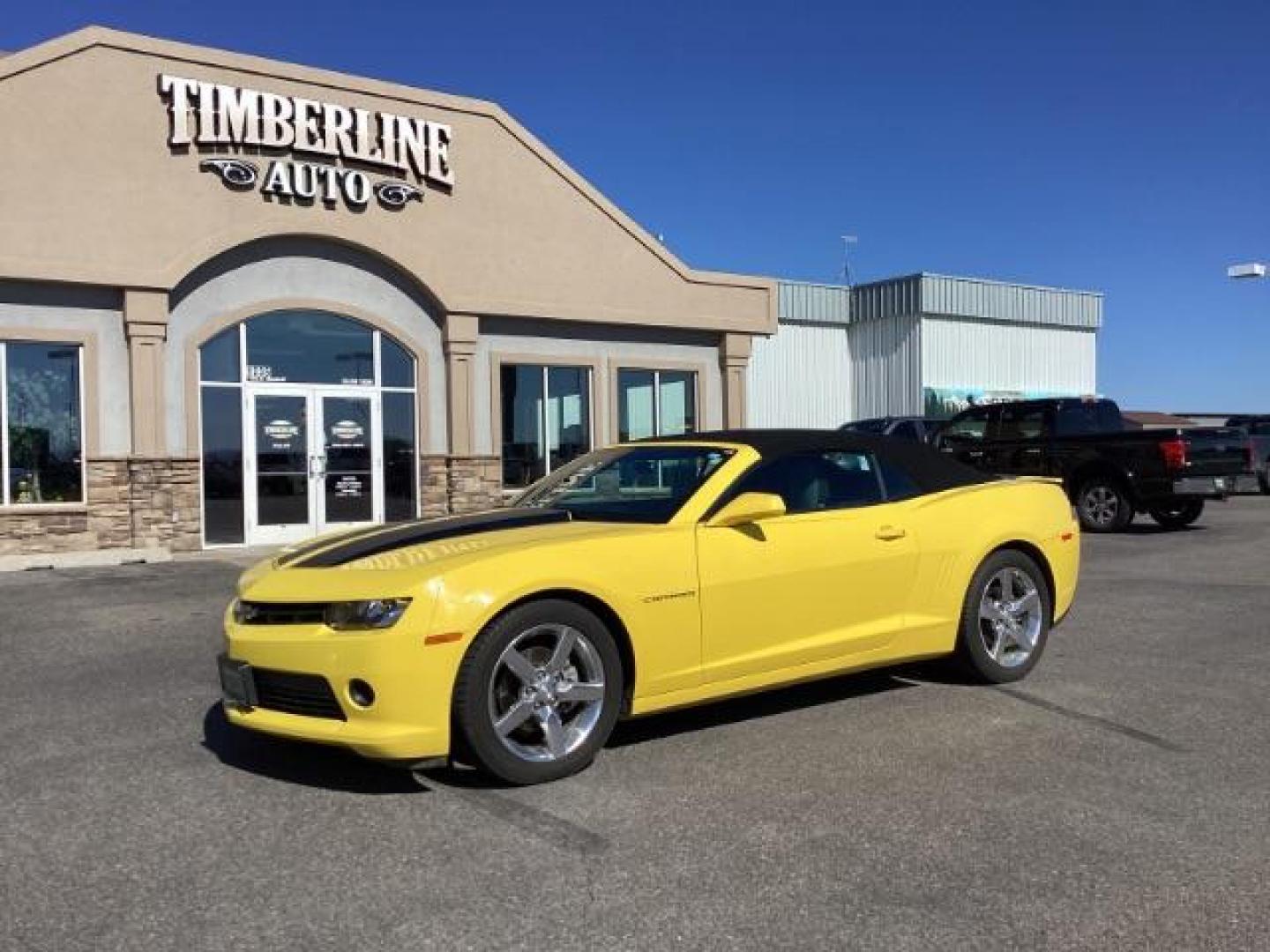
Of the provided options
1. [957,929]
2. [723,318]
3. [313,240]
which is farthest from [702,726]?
[723,318]

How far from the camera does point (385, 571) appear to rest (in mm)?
4590

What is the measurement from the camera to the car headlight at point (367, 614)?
4391 mm

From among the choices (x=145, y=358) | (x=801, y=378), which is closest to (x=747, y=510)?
(x=145, y=358)

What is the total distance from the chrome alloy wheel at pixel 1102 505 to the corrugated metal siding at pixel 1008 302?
20142mm

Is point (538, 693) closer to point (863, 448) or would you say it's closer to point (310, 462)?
point (863, 448)

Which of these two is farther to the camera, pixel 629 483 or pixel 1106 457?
pixel 1106 457

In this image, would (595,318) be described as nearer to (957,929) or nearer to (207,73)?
(207,73)

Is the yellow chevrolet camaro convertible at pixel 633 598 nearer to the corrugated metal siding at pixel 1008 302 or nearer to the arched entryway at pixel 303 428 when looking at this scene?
the arched entryway at pixel 303 428

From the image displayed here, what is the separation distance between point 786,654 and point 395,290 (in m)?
11.7

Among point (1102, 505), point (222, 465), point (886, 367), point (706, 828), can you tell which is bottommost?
point (706, 828)

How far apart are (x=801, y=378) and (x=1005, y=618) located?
2943 cm

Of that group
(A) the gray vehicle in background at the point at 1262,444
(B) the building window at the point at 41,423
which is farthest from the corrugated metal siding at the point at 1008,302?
(B) the building window at the point at 41,423

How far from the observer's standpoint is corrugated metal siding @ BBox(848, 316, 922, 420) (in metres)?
35.3

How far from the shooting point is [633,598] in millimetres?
4852
